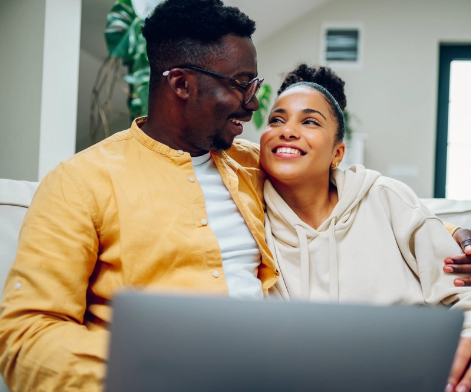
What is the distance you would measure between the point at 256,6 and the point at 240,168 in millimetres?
3230

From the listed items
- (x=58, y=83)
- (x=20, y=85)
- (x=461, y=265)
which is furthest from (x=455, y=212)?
(x=20, y=85)

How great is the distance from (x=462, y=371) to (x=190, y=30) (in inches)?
40.2

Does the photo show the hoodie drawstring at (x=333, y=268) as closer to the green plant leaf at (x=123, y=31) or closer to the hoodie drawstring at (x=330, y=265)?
the hoodie drawstring at (x=330, y=265)

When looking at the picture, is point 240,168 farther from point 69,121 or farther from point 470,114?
point 470,114

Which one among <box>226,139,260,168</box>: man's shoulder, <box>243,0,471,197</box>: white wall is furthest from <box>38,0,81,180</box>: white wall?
<box>243,0,471,197</box>: white wall

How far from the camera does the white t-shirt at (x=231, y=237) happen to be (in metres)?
1.21

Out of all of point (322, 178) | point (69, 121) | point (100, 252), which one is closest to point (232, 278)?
point (100, 252)

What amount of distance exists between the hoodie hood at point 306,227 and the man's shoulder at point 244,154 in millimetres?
108

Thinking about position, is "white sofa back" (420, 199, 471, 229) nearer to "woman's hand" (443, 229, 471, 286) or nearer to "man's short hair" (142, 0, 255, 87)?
"woman's hand" (443, 229, 471, 286)

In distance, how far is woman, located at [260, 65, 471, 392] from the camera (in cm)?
134

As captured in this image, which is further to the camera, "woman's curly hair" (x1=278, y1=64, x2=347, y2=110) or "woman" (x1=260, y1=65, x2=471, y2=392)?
"woman's curly hair" (x1=278, y1=64, x2=347, y2=110)

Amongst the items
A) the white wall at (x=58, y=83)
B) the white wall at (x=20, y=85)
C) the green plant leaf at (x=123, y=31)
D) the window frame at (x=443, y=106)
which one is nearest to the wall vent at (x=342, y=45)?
the window frame at (x=443, y=106)

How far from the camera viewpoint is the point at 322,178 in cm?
150

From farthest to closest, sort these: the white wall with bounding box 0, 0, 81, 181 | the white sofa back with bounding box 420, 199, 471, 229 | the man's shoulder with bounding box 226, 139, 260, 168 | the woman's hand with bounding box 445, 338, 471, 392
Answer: the white wall with bounding box 0, 0, 81, 181
the white sofa back with bounding box 420, 199, 471, 229
the man's shoulder with bounding box 226, 139, 260, 168
the woman's hand with bounding box 445, 338, 471, 392
